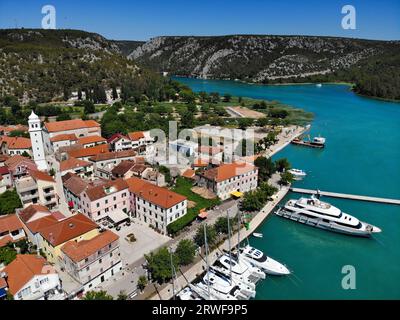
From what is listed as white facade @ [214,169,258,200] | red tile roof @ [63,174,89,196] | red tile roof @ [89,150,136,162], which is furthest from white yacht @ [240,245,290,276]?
red tile roof @ [89,150,136,162]

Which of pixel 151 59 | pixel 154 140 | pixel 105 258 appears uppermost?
pixel 151 59

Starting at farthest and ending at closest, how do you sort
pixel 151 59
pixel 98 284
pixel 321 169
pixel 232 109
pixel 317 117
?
pixel 151 59
pixel 232 109
pixel 317 117
pixel 321 169
pixel 98 284

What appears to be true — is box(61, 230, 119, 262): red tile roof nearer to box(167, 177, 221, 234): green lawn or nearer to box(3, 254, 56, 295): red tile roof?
box(3, 254, 56, 295): red tile roof

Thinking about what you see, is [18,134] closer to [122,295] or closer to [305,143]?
[122,295]

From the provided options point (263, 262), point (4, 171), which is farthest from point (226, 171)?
point (4, 171)

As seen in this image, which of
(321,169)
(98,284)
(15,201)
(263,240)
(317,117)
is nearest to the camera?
(98,284)

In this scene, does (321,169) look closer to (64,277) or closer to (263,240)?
(263,240)
